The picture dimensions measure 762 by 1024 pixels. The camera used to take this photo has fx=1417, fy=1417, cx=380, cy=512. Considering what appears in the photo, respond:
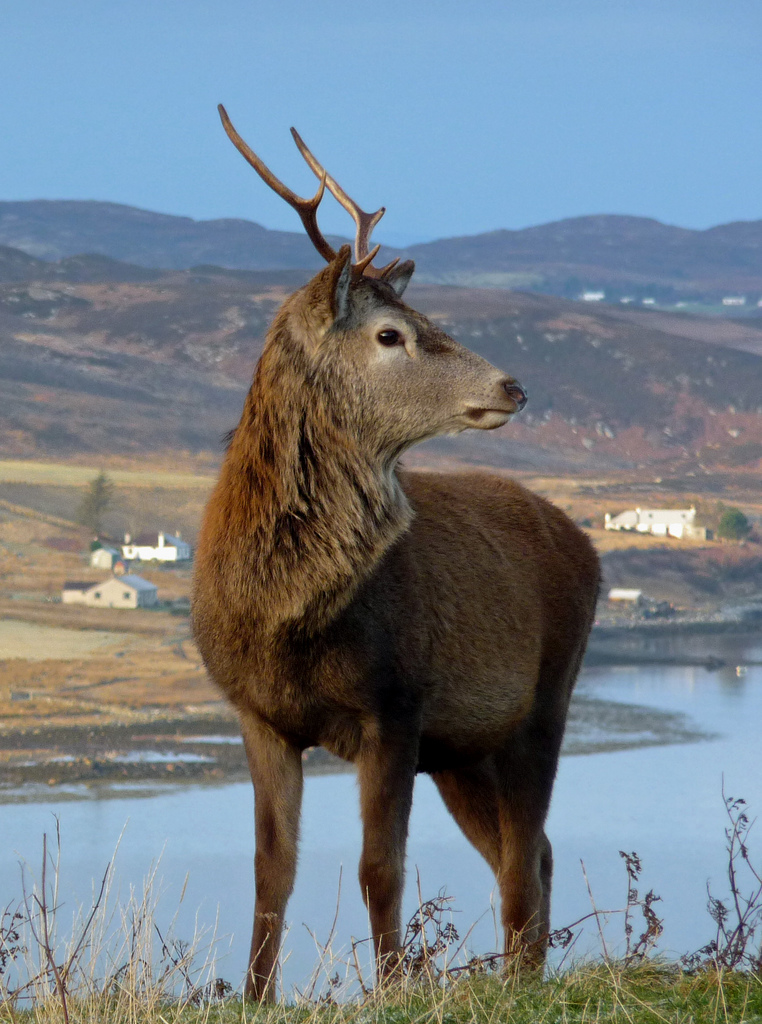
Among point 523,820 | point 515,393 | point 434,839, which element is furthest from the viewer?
point 434,839

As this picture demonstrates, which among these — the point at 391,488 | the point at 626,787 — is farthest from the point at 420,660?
the point at 626,787

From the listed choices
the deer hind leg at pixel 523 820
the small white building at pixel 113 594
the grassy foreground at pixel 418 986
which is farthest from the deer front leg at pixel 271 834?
the small white building at pixel 113 594

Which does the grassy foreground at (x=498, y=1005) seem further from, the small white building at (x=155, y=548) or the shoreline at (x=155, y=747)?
the small white building at (x=155, y=548)

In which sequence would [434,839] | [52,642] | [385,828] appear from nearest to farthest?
1. [385,828]
2. [434,839]
3. [52,642]

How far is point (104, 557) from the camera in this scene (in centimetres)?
6662

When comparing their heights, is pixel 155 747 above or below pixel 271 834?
below

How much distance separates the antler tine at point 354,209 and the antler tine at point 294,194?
0.36 meters

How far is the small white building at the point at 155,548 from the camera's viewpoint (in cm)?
6688

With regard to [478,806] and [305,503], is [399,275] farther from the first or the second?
[478,806]

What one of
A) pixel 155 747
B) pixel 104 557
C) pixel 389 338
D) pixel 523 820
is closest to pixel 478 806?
pixel 523 820

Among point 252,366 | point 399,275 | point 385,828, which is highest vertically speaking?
point 252,366

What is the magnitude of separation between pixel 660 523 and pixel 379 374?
A: 81022 mm

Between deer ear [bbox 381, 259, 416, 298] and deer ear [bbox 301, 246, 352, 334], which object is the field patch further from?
deer ear [bbox 301, 246, 352, 334]

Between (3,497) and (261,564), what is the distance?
6802 cm
